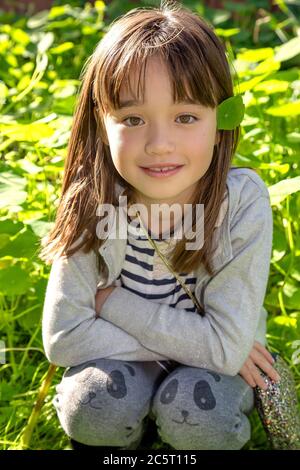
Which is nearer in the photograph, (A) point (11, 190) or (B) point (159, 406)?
(B) point (159, 406)

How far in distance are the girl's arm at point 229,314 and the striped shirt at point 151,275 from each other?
0.05m

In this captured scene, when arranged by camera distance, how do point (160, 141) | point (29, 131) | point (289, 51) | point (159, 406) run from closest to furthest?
point (160, 141)
point (159, 406)
point (29, 131)
point (289, 51)

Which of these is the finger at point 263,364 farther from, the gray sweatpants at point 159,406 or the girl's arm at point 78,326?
the girl's arm at point 78,326

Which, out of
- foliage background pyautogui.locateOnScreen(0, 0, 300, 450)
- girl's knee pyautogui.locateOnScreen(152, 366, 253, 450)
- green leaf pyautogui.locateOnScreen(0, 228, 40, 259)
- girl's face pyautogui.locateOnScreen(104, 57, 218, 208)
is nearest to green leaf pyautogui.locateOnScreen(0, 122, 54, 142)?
foliage background pyautogui.locateOnScreen(0, 0, 300, 450)

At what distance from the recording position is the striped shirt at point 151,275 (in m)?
1.35

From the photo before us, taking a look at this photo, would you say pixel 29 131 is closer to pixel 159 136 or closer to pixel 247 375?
pixel 159 136

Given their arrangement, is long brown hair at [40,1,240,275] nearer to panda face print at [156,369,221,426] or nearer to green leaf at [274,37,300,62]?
panda face print at [156,369,221,426]

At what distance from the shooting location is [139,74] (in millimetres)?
1199

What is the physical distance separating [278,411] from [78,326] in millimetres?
344

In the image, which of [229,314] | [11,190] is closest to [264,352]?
[229,314]

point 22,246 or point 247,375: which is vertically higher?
point 22,246

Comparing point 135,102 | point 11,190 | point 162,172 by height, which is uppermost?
point 135,102

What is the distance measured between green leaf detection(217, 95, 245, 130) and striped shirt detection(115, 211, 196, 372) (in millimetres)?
206

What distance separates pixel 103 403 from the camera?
1.30 metres
